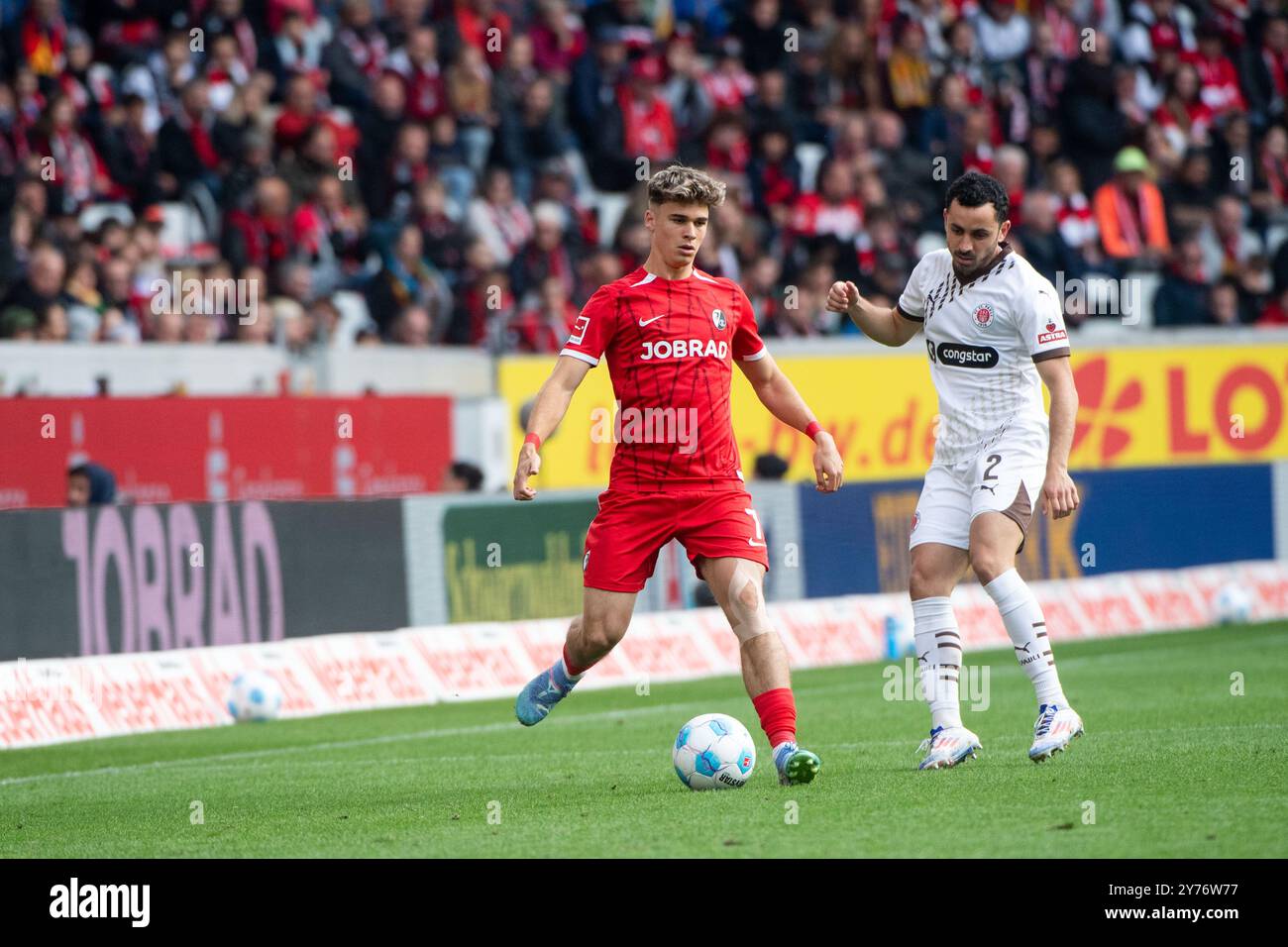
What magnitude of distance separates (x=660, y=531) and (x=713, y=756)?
37.1 inches

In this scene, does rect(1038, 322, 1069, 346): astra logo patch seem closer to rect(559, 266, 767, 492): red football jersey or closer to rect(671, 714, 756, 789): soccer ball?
rect(559, 266, 767, 492): red football jersey

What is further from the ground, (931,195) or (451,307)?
(931,195)

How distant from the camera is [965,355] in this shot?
8805 millimetres

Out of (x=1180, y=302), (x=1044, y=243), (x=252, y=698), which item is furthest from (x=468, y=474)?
(x=1180, y=302)

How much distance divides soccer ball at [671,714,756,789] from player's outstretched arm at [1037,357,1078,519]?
156cm

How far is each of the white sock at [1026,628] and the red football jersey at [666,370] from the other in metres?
1.26

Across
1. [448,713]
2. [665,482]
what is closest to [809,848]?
[665,482]

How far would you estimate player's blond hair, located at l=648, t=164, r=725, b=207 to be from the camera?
26.6 ft

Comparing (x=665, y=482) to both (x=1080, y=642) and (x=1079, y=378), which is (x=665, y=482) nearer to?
(x=1080, y=642)

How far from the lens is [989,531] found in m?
8.62

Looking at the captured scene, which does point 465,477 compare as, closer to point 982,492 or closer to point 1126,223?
point 982,492

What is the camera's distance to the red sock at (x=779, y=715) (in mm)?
8125

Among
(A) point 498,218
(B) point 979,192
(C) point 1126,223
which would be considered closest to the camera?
(B) point 979,192

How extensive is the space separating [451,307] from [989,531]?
10.2m
